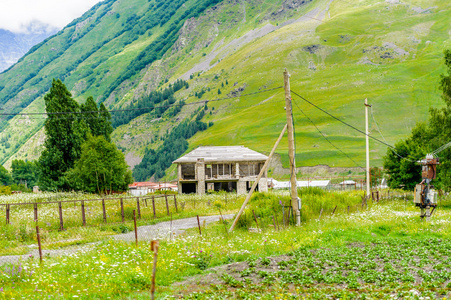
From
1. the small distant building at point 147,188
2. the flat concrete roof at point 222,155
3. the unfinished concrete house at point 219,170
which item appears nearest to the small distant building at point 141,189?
the small distant building at point 147,188

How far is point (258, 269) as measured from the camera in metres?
13.6

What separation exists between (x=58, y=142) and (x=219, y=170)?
2832cm

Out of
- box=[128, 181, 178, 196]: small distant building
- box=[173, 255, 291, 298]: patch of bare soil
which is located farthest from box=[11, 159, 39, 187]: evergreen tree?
box=[173, 255, 291, 298]: patch of bare soil

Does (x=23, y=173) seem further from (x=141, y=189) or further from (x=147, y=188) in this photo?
(x=147, y=188)

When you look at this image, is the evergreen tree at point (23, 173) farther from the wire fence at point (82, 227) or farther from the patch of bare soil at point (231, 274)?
the patch of bare soil at point (231, 274)

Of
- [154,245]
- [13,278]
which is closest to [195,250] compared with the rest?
[13,278]

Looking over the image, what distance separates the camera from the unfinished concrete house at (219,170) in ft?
234

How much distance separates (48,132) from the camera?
6094 centimetres

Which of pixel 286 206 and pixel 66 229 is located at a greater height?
pixel 286 206

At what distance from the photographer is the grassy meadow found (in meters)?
10.6

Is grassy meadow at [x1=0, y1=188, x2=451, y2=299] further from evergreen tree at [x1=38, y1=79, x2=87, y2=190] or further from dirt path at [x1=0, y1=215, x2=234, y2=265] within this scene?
evergreen tree at [x1=38, y1=79, x2=87, y2=190]

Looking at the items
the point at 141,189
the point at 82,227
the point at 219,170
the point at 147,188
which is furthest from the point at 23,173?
the point at 82,227

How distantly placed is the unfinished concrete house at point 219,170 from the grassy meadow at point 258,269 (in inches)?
1995

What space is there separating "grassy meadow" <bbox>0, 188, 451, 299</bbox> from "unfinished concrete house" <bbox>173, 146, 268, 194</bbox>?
50.7 meters
